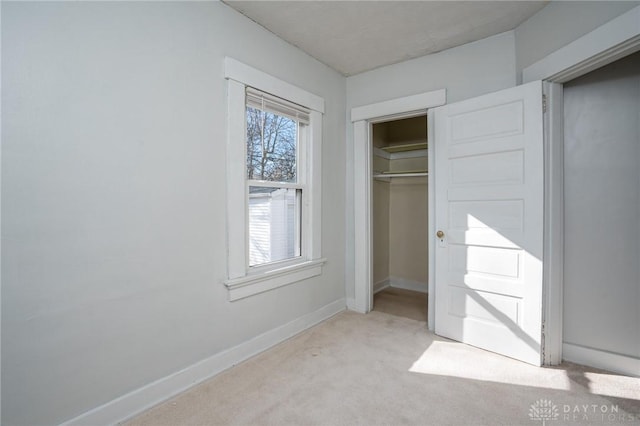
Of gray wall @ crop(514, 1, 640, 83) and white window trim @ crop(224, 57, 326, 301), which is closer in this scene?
gray wall @ crop(514, 1, 640, 83)

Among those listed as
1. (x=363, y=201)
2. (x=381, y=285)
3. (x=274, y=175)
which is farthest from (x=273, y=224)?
(x=381, y=285)

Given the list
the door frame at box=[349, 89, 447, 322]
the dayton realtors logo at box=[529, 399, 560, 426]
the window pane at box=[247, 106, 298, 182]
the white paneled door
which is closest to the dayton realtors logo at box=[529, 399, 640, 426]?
the dayton realtors logo at box=[529, 399, 560, 426]

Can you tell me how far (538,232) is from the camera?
2.25 meters

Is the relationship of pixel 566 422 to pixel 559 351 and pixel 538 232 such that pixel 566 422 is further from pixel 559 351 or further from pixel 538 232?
pixel 538 232

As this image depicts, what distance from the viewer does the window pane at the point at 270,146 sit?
248 cm

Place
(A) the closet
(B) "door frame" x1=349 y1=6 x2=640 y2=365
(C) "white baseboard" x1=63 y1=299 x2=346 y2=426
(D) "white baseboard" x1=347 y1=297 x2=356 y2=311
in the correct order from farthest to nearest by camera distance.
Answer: (A) the closet
(D) "white baseboard" x1=347 y1=297 x2=356 y2=311
(B) "door frame" x1=349 y1=6 x2=640 y2=365
(C) "white baseboard" x1=63 y1=299 x2=346 y2=426

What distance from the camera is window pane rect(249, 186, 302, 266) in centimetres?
254

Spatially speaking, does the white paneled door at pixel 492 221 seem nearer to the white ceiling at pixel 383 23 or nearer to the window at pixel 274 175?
the white ceiling at pixel 383 23

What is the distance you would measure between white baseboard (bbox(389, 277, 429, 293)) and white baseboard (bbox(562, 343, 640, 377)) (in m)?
1.96

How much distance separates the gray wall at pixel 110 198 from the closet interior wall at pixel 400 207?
2421 mm

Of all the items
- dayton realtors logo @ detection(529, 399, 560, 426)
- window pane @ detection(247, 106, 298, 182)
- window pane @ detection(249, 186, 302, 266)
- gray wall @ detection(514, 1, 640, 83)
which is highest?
gray wall @ detection(514, 1, 640, 83)

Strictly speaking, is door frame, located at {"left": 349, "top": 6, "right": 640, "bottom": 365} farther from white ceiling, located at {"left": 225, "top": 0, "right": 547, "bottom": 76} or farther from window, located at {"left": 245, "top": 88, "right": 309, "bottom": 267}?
window, located at {"left": 245, "top": 88, "right": 309, "bottom": 267}

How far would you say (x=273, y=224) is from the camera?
2736 mm

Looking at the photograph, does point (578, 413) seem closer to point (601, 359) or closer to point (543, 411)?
point (543, 411)
